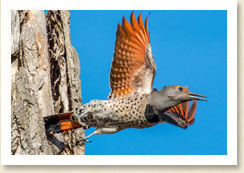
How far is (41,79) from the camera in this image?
23.3ft

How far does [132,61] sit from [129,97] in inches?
14.6

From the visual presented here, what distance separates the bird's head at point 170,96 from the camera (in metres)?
6.49

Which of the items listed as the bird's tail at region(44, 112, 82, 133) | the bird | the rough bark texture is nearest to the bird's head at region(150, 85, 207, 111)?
the bird

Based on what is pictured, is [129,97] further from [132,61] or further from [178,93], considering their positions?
[178,93]

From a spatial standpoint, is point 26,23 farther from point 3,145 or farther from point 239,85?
point 239,85

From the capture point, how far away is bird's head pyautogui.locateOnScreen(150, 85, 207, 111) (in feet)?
21.3

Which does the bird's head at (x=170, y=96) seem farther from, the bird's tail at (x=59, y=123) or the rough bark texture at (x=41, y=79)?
the rough bark texture at (x=41, y=79)

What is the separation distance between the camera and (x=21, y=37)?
706 centimetres

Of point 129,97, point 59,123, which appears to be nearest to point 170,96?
point 129,97

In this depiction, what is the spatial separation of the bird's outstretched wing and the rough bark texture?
31.2 inches

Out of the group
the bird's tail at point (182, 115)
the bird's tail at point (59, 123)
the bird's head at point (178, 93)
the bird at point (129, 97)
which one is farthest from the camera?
the bird's tail at point (182, 115)

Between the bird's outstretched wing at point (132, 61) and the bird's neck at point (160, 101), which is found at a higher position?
the bird's outstretched wing at point (132, 61)

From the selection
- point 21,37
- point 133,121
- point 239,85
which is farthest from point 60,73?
point 239,85

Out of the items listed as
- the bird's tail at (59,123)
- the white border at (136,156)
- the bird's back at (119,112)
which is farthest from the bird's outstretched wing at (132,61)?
the bird's tail at (59,123)
